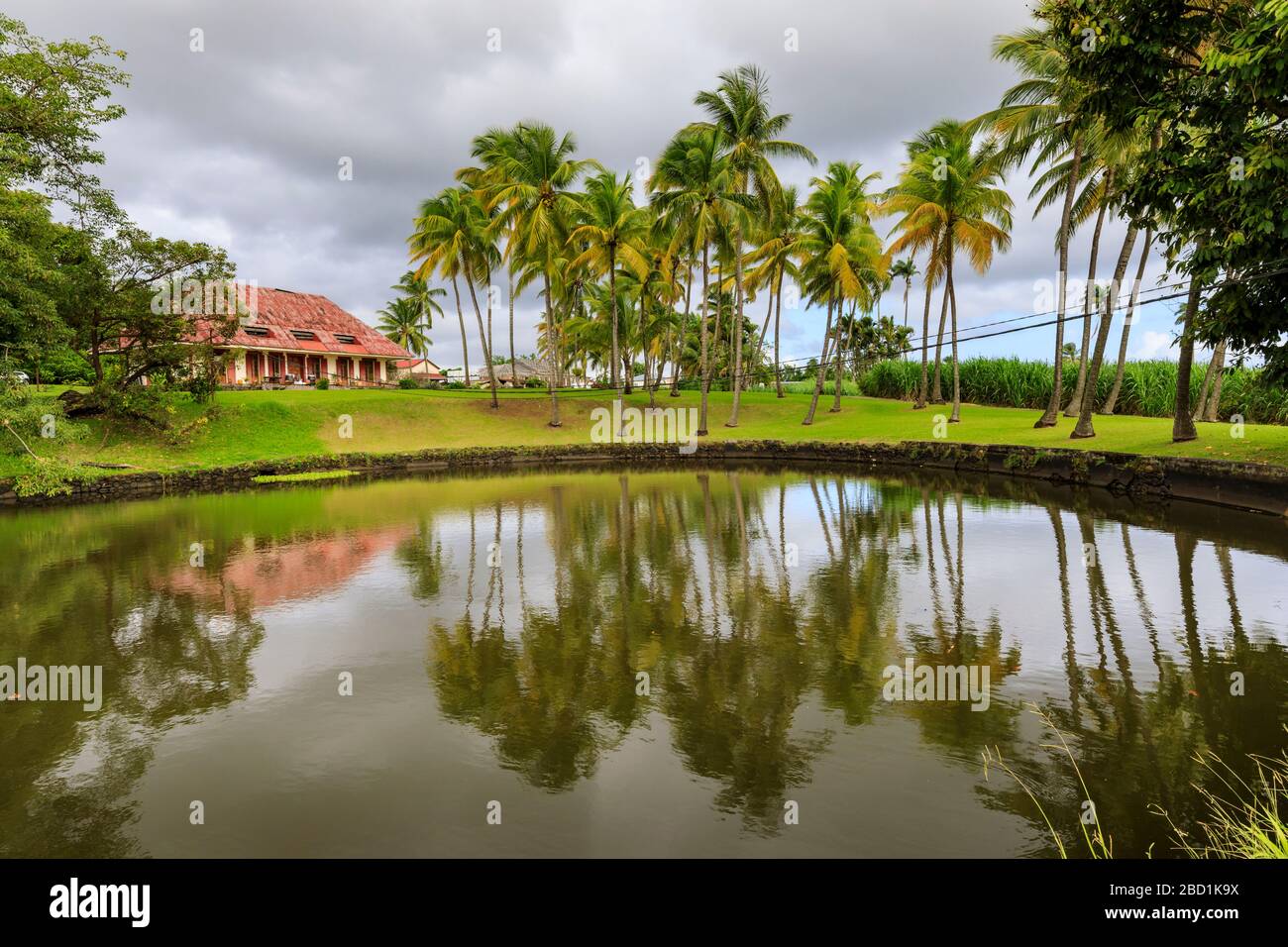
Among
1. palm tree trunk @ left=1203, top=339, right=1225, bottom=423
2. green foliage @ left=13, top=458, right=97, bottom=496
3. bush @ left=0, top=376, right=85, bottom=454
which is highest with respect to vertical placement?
palm tree trunk @ left=1203, top=339, right=1225, bottom=423

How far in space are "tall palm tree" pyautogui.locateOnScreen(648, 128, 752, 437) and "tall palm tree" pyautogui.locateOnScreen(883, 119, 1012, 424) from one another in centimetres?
737

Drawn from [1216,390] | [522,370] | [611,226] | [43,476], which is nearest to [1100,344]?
[1216,390]

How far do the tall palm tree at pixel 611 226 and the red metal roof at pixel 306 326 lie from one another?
22548 mm

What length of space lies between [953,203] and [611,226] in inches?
646

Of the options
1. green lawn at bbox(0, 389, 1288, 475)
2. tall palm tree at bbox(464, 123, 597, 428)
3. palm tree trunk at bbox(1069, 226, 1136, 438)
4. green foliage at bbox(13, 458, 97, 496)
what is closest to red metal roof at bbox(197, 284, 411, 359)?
green lawn at bbox(0, 389, 1288, 475)

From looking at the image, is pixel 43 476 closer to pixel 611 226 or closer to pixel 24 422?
pixel 24 422

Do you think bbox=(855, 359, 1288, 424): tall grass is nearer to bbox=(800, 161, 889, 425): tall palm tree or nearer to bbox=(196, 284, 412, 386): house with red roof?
bbox=(800, 161, 889, 425): tall palm tree

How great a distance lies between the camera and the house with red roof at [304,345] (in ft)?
154

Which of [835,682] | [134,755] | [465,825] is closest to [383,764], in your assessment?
[465,825]

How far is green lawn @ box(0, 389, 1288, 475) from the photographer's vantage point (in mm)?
26078

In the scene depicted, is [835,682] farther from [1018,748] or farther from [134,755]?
[134,755]

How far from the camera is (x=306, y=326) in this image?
5084 centimetres

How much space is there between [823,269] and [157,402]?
32.7 m
